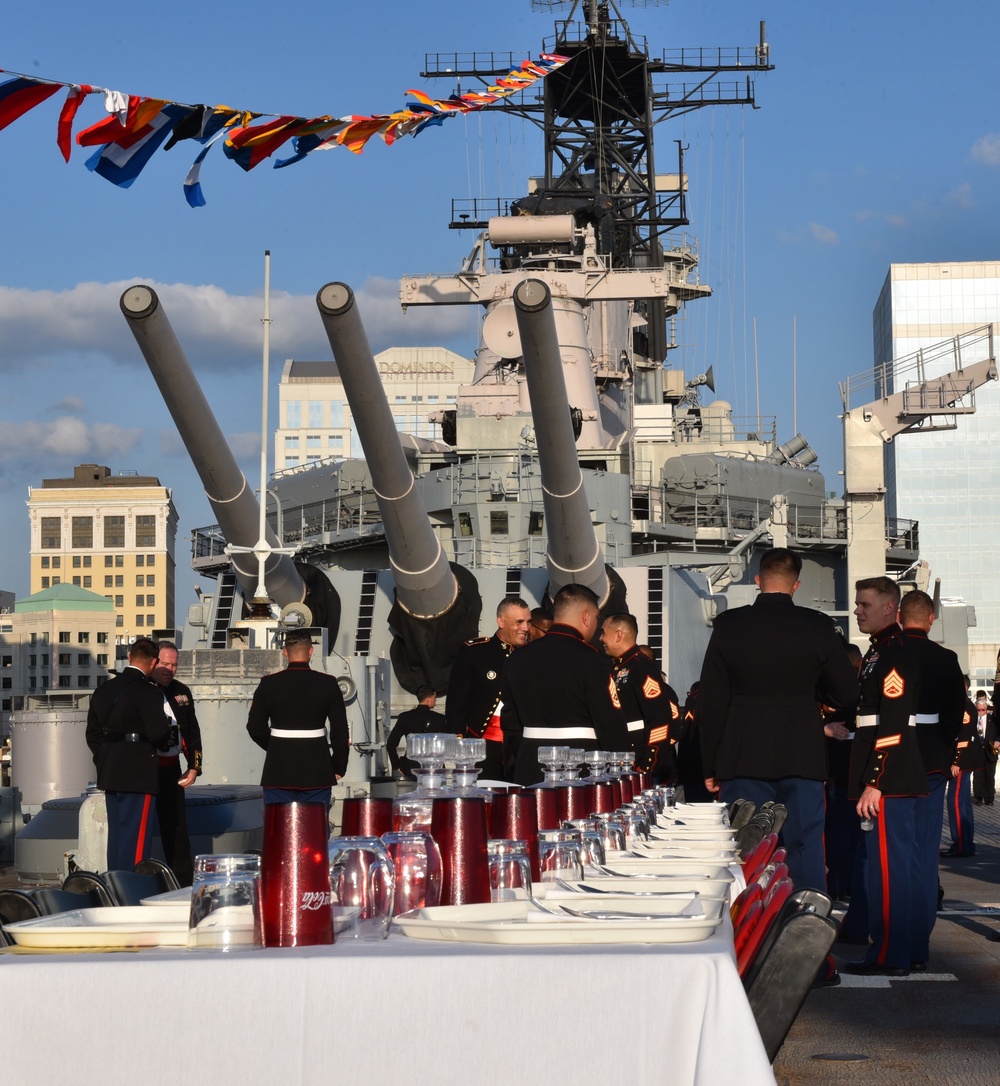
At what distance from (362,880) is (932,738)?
3.92m

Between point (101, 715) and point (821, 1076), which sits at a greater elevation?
point (101, 715)

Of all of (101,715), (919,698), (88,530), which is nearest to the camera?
(919,698)

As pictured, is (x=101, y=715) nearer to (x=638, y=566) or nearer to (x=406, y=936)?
(x=406, y=936)

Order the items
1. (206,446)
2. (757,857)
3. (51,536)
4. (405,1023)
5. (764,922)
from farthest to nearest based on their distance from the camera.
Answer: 1. (51,536)
2. (206,446)
3. (757,857)
4. (764,922)
5. (405,1023)

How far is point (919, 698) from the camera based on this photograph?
19.1 feet

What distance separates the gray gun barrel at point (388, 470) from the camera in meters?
8.88

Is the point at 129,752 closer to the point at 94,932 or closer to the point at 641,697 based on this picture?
the point at 641,697

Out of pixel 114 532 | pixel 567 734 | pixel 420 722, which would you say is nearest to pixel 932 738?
pixel 567 734

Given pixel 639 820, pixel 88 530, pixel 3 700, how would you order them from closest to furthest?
pixel 639 820 < pixel 3 700 < pixel 88 530

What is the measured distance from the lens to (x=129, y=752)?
7707mm

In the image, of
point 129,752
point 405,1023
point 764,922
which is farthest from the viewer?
point 129,752

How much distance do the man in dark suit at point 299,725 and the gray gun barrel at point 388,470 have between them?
2147 mm

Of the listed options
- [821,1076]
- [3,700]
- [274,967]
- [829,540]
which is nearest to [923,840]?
[821,1076]

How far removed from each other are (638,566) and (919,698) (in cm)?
803
